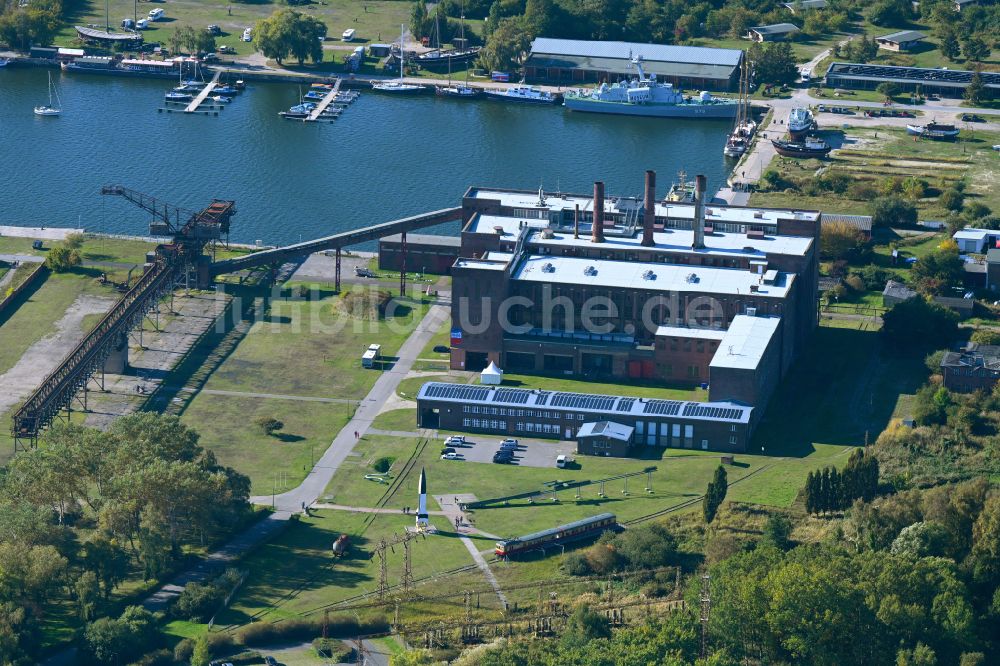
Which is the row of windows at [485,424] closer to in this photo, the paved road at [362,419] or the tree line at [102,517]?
the paved road at [362,419]

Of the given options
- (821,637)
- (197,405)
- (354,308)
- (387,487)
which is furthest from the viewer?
(354,308)

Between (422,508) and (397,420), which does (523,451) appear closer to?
(397,420)

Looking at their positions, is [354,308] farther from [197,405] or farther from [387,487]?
[387,487]

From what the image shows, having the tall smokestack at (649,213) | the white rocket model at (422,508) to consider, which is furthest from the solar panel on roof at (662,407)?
the tall smokestack at (649,213)

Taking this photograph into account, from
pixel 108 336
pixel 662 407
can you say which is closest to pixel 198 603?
pixel 108 336

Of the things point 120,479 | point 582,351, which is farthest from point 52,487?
point 582,351

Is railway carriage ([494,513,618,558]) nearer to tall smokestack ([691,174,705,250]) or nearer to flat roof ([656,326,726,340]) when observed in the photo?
flat roof ([656,326,726,340])

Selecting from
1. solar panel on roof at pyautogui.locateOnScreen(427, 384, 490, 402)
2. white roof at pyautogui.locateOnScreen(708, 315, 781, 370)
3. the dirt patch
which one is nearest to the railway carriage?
solar panel on roof at pyautogui.locateOnScreen(427, 384, 490, 402)
